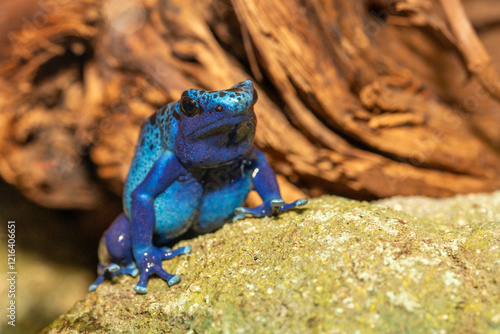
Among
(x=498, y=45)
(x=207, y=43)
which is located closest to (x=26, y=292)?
(x=207, y=43)

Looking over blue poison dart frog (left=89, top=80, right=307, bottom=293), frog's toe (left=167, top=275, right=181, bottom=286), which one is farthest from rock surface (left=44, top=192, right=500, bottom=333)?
blue poison dart frog (left=89, top=80, right=307, bottom=293)

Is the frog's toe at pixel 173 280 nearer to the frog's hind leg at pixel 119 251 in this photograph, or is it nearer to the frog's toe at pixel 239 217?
the frog's hind leg at pixel 119 251

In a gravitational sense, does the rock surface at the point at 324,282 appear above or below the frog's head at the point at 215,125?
below

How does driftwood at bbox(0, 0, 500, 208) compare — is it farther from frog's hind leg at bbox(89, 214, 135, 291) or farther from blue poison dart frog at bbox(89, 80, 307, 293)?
frog's hind leg at bbox(89, 214, 135, 291)

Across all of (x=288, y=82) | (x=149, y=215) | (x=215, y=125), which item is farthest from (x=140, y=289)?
(x=288, y=82)

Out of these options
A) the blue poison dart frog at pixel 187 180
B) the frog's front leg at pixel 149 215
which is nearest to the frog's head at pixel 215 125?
the blue poison dart frog at pixel 187 180

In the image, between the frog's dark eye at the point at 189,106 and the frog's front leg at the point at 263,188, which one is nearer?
the frog's dark eye at the point at 189,106
